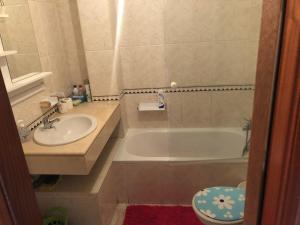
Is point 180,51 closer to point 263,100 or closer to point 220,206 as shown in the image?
point 220,206

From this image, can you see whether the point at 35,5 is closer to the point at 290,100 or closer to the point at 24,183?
the point at 24,183

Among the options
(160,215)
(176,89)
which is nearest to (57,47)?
(176,89)

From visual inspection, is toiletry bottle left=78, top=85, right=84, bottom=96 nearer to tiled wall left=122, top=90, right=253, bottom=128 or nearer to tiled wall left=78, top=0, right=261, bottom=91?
tiled wall left=78, top=0, right=261, bottom=91

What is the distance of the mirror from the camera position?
1.62m

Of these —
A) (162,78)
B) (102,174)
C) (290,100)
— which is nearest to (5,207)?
(290,100)

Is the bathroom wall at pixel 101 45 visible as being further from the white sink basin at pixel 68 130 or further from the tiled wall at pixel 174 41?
the white sink basin at pixel 68 130

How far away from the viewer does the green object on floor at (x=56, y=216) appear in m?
1.71

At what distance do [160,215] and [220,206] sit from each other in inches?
27.1

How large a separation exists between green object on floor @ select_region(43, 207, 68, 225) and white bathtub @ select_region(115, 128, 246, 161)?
76cm

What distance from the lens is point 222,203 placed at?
164cm

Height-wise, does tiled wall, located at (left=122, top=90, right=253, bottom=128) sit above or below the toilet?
above

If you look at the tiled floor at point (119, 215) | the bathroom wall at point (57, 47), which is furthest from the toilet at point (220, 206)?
the bathroom wall at point (57, 47)

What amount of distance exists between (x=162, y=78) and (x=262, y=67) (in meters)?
2.03

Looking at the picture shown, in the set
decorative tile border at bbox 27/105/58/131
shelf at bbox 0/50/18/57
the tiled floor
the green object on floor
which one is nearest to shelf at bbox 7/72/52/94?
shelf at bbox 0/50/18/57
